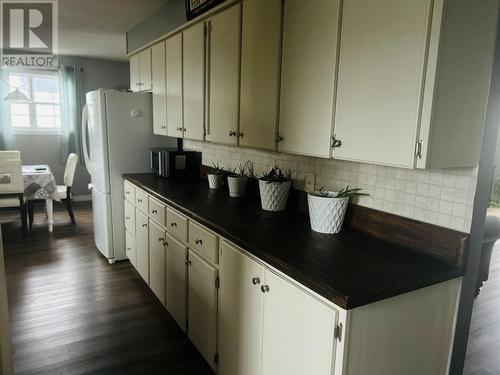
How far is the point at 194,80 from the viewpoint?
8.91ft

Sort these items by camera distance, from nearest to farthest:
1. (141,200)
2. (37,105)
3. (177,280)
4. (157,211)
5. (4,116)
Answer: (177,280) → (157,211) → (141,200) → (4,116) → (37,105)

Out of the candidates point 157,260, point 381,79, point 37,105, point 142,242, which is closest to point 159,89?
point 142,242

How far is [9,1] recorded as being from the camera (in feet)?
10.7

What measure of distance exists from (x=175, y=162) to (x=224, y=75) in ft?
4.05

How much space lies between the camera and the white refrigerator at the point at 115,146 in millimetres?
3418

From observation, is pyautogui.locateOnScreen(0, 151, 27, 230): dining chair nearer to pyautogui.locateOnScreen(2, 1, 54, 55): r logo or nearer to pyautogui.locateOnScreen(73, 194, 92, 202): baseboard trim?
pyautogui.locateOnScreen(2, 1, 54, 55): r logo

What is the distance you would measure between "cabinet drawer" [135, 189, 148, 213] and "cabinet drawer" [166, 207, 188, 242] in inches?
21.4

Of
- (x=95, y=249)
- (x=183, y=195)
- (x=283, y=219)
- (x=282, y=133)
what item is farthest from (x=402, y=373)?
(x=95, y=249)

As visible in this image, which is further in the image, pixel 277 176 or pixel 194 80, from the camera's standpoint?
pixel 194 80

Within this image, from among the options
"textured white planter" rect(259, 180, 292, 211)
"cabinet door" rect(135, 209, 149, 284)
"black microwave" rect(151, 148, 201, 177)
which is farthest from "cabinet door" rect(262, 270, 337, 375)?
"black microwave" rect(151, 148, 201, 177)

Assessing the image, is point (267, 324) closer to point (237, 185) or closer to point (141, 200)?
point (237, 185)

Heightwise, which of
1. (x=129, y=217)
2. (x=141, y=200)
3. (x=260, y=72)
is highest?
(x=260, y=72)

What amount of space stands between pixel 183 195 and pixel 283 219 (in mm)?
863

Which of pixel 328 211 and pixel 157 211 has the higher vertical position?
pixel 328 211
